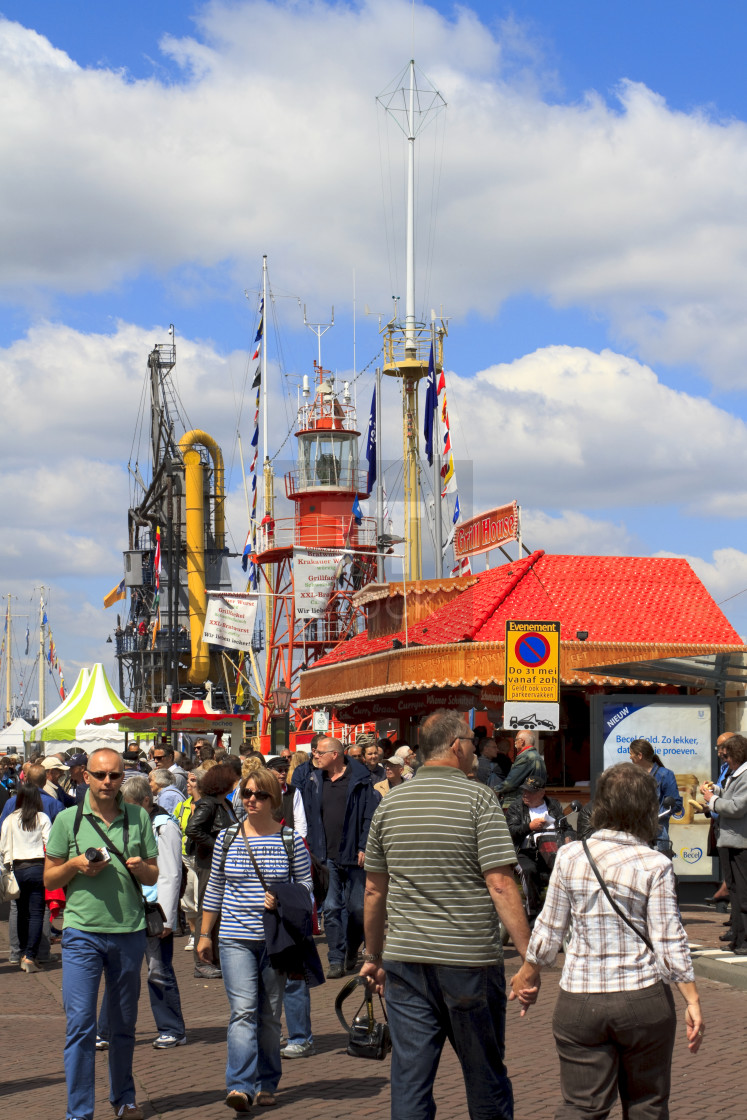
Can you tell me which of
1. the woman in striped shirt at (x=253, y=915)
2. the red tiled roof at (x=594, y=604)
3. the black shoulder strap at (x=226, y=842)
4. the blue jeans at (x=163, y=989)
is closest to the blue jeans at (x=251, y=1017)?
the woman in striped shirt at (x=253, y=915)

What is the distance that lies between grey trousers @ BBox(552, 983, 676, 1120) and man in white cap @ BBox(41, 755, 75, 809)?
11.8 metres

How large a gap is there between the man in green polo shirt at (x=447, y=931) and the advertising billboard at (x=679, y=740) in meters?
9.96

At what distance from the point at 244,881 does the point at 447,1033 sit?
2101mm

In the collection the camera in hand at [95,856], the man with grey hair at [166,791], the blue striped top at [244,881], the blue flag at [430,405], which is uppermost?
the blue flag at [430,405]

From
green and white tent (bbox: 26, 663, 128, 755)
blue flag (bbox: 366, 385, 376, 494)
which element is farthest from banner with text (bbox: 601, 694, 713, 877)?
green and white tent (bbox: 26, 663, 128, 755)

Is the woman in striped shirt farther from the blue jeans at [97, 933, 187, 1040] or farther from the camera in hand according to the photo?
the blue jeans at [97, 933, 187, 1040]

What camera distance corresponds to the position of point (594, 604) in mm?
22688

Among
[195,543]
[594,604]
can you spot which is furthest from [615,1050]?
[195,543]

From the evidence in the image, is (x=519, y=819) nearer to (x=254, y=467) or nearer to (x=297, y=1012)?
(x=297, y=1012)

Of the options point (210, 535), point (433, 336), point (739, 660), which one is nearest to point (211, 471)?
point (210, 535)

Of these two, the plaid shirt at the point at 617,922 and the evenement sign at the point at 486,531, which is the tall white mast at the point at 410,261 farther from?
the plaid shirt at the point at 617,922

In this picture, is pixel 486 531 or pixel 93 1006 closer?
pixel 93 1006

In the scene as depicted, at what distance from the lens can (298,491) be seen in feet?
162

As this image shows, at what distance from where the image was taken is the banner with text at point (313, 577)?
137 ft
